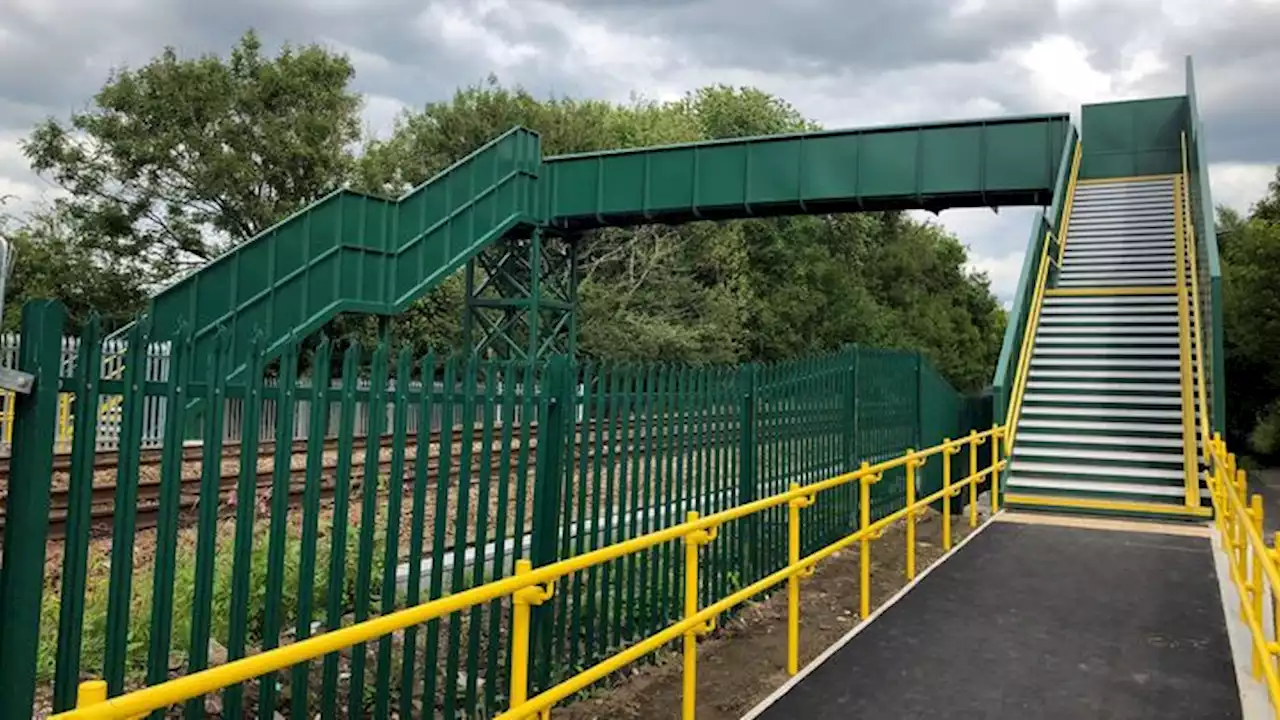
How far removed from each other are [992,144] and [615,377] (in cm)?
1517

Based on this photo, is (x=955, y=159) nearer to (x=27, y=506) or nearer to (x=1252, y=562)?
(x=1252, y=562)

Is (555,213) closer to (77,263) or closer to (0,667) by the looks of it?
(77,263)

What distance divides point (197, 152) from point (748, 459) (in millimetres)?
25932

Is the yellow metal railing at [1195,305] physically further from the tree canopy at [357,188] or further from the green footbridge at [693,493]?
the tree canopy at [357,188]

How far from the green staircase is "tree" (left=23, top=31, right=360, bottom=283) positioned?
2259 centimetres

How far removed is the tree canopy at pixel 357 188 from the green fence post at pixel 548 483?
24463mm

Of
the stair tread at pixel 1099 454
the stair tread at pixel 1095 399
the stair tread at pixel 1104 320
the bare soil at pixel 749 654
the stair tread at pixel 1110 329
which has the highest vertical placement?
the stair tread at pixel 1104 320

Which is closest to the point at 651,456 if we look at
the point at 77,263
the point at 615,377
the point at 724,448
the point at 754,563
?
the point at 615,377

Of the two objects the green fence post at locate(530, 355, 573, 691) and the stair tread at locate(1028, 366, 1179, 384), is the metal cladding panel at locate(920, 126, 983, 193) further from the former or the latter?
the green fence post at locate(530, 355, 573, 691)

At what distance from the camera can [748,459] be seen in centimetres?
735

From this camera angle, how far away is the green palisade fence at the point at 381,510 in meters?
2.87

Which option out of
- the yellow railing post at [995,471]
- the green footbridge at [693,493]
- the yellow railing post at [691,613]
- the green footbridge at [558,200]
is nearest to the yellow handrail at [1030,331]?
the green footbridge at [693,493]

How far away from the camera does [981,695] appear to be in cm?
516

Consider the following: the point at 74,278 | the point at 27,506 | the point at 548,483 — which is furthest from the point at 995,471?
the point at 74,278
